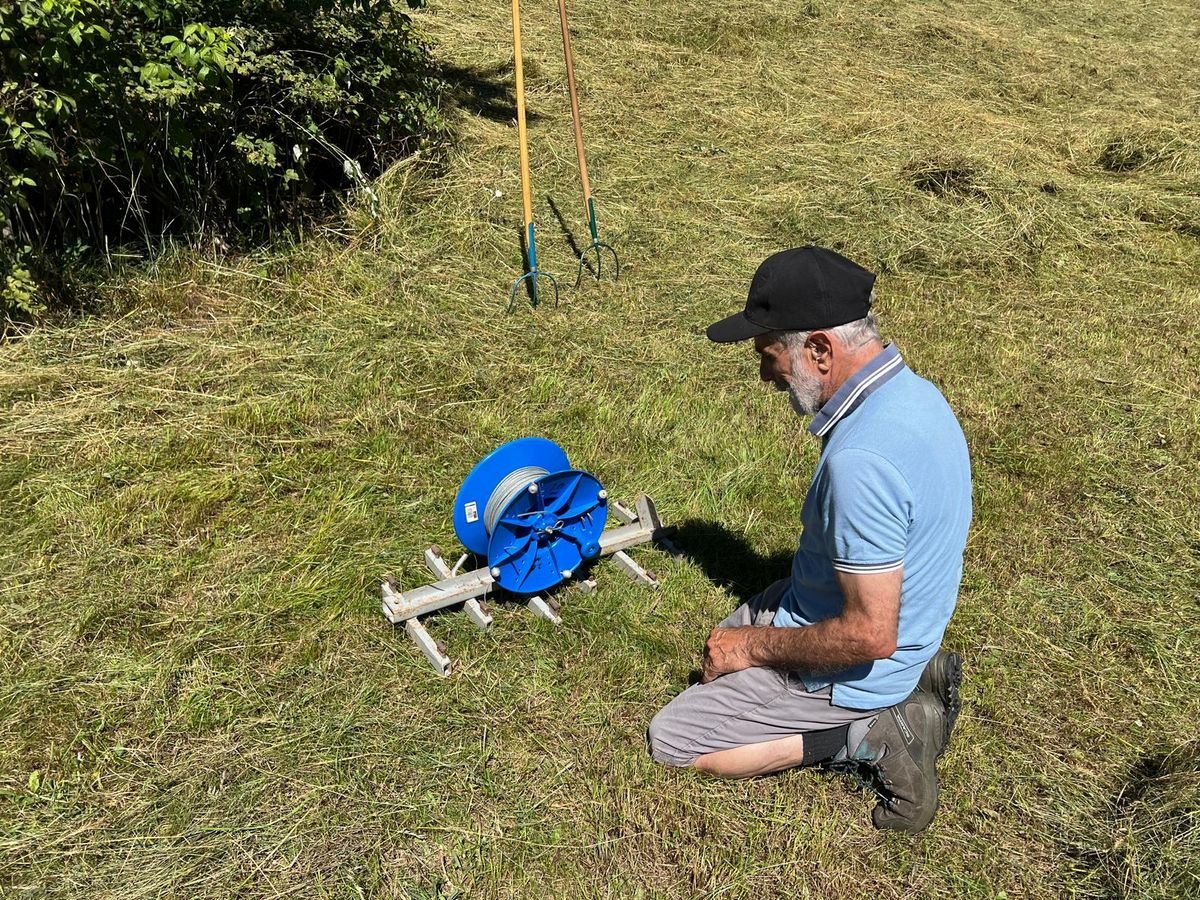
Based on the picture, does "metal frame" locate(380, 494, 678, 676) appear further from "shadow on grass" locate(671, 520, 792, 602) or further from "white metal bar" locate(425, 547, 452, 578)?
"shadow on grass" locate(671, 520, 792, 602)

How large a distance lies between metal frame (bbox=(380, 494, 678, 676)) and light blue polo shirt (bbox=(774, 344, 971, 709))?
4.01ft

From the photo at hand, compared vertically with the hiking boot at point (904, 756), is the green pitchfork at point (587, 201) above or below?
above

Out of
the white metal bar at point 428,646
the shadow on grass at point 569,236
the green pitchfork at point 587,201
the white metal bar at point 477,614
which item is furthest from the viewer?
the shadow on grass at point 569,236

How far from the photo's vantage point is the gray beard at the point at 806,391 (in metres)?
2.69

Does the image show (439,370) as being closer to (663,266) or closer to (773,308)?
(663,266)

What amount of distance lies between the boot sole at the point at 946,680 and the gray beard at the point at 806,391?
3.30 ft

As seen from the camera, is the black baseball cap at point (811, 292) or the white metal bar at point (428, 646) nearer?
the black baseball cap at point (811, 292)

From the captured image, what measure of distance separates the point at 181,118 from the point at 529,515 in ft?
11.5

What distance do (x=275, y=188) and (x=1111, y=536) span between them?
5.38 m

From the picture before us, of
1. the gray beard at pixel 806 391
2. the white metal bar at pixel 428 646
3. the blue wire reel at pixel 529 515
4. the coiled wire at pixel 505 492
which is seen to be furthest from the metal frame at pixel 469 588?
the gray beard at pixel 806 391

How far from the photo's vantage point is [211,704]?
3289mm

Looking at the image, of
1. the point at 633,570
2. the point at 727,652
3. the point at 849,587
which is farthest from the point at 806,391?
the point at 633,570

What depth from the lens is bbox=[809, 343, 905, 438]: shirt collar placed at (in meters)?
2.58

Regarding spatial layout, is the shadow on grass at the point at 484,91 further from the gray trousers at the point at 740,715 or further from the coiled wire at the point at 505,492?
the gray trousers at the point at 740,715
